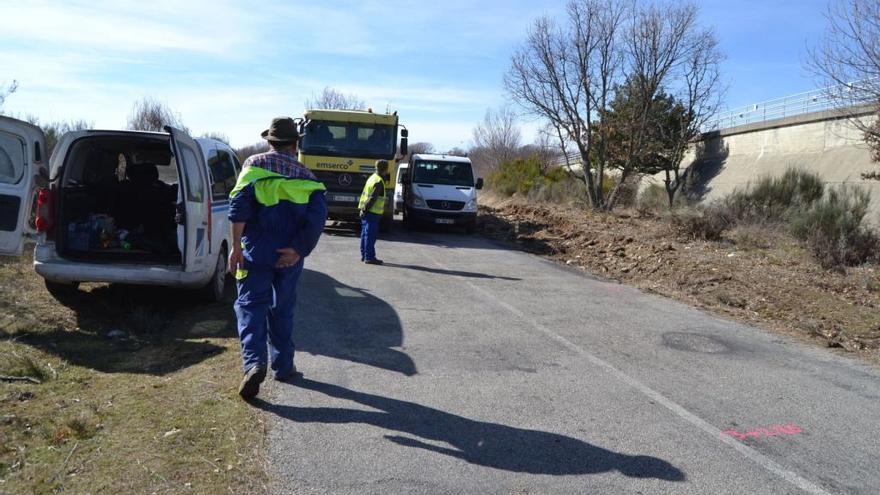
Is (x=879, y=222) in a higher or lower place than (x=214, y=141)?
lower

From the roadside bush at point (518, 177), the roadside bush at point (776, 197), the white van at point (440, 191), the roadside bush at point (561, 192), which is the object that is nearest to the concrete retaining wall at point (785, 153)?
the roadside bush at point (776, 197)

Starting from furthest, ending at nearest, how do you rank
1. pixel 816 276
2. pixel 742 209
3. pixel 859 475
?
1. pixel 742 209
2. pixel 816 276
3. pixel 859 475

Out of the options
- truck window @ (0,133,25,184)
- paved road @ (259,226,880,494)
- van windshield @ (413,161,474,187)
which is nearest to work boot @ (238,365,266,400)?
paved road @ (259,226,880,494)

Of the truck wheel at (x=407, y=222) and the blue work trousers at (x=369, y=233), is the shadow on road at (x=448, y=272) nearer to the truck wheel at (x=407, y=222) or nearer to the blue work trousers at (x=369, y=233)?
the blue work trousers at (x=369, y=233)

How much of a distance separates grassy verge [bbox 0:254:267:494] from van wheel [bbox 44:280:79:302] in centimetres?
8

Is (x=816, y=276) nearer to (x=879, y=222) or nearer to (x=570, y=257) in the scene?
(x=570, y=257)

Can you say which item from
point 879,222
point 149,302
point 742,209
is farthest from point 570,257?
point 149,302

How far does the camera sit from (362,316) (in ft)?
26.0

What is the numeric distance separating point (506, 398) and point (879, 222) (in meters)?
15.7

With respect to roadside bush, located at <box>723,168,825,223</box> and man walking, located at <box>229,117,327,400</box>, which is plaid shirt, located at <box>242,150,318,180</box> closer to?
man walking, located at <box>229,117,327,400</box>

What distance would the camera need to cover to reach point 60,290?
788cm

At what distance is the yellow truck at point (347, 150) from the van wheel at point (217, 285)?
26.1ft

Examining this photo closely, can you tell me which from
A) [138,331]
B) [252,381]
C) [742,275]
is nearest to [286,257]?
[252,381]

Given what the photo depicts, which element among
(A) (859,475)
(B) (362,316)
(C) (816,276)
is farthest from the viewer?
(C) (816,276)
